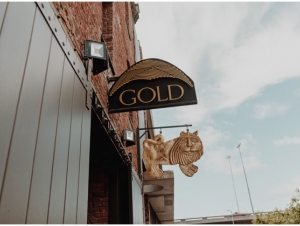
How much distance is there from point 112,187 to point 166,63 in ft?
6.97

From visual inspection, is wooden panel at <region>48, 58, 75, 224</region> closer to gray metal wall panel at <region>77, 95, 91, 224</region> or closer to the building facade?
the building facade

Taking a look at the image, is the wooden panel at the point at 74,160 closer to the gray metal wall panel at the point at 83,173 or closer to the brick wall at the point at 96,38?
the gray metal wall panel at the point at 83,173

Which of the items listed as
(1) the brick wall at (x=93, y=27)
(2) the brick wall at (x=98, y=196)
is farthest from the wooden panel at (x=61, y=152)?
(2) the brick wall at (x=98, y=196)

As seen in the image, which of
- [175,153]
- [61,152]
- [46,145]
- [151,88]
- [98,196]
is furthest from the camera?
[98,196]

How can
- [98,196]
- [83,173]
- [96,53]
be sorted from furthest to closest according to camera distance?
[98,196] → [96,53] → [83,173]

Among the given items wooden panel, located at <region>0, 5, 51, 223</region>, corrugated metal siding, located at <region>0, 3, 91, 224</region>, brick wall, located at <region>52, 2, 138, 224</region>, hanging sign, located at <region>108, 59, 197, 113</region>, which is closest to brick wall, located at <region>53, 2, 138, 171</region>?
brick wall, located at <region>52, 2, 138, 224</region>

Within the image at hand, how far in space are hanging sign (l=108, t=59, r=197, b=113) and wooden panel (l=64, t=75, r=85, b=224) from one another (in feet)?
3.98

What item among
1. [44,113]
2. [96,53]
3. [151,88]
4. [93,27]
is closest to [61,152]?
[44,113]

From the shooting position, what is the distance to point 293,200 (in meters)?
11.6

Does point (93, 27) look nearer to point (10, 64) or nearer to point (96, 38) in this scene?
point (96, 38)

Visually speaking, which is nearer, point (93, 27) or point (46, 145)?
point (46, 145)

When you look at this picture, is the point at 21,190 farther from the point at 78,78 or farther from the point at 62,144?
the point at 78,78

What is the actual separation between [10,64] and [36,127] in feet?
1.34

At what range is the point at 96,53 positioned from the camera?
321cm
